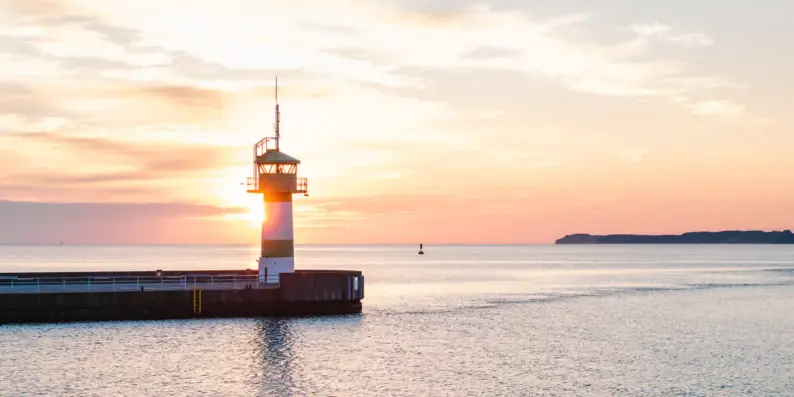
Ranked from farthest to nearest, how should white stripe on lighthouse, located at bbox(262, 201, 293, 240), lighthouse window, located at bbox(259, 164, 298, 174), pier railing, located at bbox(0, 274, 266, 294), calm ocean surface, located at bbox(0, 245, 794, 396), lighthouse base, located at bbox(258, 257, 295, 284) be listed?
lighthouse window, located at bbox(259, 164, 298, 174) < white stripe on lighthouse, located at bbox(262, 201, 293, 240) < lighthouse base, located at bbox(258, 257, 295, 284) < pier railing, located at bbox(0, 274, 266, 294) < calm ocean surface, located at bbox(0, 245, 794, 396)

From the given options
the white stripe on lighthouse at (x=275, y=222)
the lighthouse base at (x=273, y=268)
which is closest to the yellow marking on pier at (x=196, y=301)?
the lighthouse base at (x=273, y=268)

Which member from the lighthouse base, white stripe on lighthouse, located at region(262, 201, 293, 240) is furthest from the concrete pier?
white stripe on lighthouse, located at region(262, 201, 293, 240)

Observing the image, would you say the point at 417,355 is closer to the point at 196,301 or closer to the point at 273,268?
the point at 273,268

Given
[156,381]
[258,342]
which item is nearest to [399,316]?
[258,342]

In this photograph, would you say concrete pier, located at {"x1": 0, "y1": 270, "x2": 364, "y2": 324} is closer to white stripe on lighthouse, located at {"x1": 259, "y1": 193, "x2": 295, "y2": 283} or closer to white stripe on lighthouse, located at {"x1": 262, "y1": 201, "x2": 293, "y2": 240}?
white stripe on lighthouse, located at {"x1": 259, "y1": 193, "x2": 295, "y2": 283}

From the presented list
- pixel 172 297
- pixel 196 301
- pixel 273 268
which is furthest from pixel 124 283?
pixel 273 268

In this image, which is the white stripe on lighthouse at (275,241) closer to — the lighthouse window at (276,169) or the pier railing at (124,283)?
the pier railing at (124,283)

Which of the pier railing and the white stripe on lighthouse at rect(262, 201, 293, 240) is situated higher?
the white stripe on lighthouse at rect(262, 201, 293, 240)

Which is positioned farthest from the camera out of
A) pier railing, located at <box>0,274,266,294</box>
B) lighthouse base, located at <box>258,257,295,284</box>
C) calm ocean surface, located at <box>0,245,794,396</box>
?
lighthouse base, located at <box>258,257,295,284</box>

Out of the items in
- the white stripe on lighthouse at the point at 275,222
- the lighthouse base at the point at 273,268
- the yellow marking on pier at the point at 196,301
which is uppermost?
the white stripe on lighthouse at the point at 275,222
